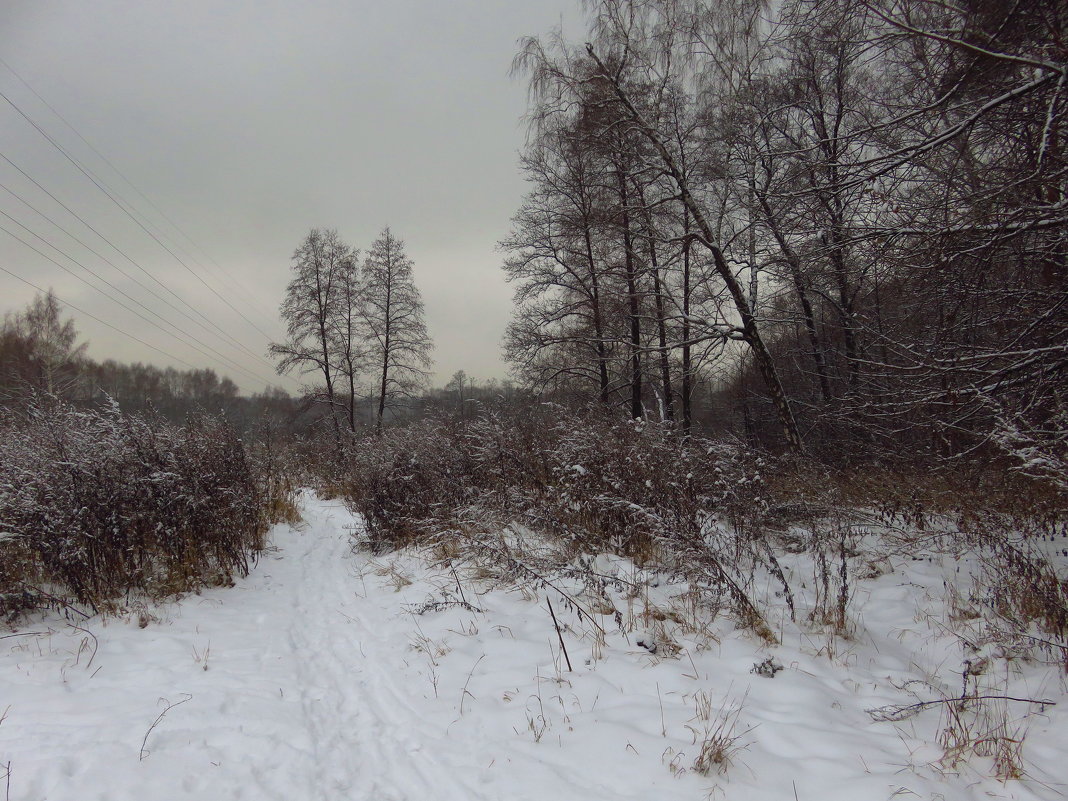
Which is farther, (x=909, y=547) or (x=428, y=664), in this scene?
(x=909, y=547)

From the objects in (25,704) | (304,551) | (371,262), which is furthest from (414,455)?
(371,262)

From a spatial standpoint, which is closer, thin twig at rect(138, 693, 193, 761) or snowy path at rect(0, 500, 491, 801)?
snowy path at rect(0, 500, 491, 801)

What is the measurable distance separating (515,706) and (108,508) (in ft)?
15.6

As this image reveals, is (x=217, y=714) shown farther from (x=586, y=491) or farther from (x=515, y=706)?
(x=586, y=491)

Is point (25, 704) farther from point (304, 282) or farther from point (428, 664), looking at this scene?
point (304, 282)

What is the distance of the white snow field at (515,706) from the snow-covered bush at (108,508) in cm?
63

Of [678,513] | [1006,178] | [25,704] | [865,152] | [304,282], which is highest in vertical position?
[304,282]

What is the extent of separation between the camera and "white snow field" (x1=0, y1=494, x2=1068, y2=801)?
2268 millimetres

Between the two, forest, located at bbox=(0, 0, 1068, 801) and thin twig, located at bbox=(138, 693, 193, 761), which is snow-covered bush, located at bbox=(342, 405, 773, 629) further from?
thin twig, located at bbox=(138, 693, 193, 761)

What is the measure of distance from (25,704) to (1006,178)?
738 cm

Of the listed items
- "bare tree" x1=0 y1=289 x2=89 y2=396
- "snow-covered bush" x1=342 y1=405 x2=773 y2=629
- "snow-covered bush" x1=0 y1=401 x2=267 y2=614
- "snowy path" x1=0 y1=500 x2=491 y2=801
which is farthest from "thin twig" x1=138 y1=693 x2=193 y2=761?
"bare tree" x1=0 y1=289 x2=89 y2=396

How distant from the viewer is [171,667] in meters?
3.56

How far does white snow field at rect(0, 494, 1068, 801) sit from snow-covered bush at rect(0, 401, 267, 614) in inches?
24.8

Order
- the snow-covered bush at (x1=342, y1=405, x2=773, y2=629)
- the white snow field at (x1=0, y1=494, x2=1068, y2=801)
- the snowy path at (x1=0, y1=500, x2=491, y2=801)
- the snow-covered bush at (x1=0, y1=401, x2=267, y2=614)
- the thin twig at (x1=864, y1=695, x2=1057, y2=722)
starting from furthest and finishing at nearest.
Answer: the snow-covered bush at (x1=342, y1=405, x2=773, y2=629) → the snow-covered bush at (x1=0, y1=401, x2=267, y2=614) → the thin twig at (x1=864, y1=695, x2=1057, y2=722) → the snowy path at (x1=0, y1=500, x2=491, y2=801) → the white snow field at (x1=0, y1=494, x2=1068, y2=801)
